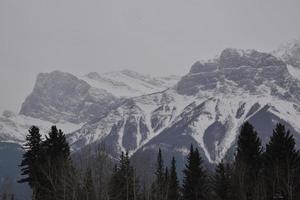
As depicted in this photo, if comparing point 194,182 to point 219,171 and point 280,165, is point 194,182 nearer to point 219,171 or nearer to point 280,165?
point 219,171

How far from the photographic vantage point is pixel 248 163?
87438 mm

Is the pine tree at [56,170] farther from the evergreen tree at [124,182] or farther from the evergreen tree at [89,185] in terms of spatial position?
the evergreen tree at [124,182]

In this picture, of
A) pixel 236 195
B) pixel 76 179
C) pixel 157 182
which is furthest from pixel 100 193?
pixel 157 182

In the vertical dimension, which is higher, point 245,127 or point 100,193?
point 245,127

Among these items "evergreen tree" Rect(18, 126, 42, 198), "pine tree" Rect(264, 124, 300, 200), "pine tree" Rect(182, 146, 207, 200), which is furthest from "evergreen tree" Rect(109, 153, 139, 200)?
"pine tree" Rect(264, 124, 300, 200)

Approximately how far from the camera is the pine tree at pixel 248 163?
82.9m

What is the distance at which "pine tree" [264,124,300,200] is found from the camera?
80.7 metres

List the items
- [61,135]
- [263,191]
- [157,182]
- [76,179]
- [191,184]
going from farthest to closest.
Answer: [157,182] < [191,184] < [61,135] < [263,191] < [76,179]

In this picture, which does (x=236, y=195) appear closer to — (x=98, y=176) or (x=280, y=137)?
(x=280, y=137)

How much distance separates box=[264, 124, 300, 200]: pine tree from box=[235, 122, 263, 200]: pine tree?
73.9 inches

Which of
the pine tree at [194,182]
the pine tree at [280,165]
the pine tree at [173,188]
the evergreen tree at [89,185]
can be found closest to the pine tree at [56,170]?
the evergreen tree at [89,185]

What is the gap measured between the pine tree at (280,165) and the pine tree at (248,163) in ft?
6.16

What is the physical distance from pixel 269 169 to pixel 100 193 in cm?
2142

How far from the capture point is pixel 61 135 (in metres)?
89.8
